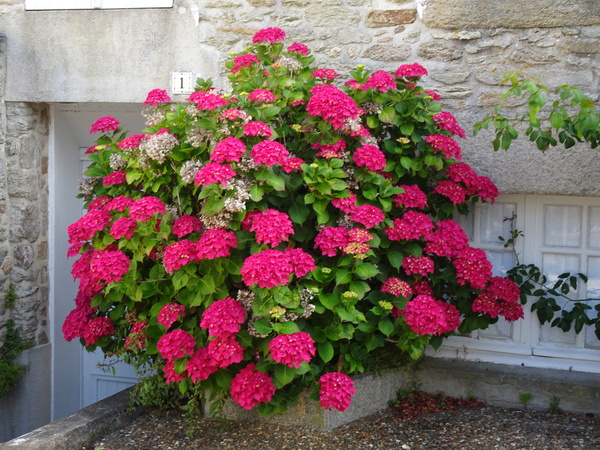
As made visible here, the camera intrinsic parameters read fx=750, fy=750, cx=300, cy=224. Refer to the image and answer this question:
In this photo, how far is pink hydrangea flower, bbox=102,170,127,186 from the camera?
402 centimetres

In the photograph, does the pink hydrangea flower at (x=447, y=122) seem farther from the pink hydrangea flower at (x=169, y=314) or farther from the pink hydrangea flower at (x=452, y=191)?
the pink hydrangea flower at (x=169, y=314)

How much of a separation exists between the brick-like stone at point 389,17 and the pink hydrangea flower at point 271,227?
1.74 meters

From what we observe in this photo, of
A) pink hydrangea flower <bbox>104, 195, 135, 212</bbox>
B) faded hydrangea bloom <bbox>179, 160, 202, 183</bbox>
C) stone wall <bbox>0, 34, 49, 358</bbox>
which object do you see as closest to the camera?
faded hydrangea bloom <bbox>179, 160, 202, 183</bbox>

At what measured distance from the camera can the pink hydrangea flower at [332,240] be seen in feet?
11.6

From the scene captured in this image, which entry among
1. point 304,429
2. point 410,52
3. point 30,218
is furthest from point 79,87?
point 304,429

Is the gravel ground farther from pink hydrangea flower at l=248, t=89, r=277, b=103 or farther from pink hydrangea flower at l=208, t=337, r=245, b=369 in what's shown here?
pink hydrangea flower at l=248, t=89, r=277, b=103

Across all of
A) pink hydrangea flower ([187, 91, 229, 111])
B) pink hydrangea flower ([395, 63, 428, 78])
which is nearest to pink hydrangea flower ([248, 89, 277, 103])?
pink hydrangea flower ([187, 91, 229, 111])

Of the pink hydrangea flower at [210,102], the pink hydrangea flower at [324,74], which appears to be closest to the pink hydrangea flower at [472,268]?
the pink hydrangea flower at [324,74]

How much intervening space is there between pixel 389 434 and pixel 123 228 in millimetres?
1741

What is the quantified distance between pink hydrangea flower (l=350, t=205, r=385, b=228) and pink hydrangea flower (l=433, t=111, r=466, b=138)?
0.75 metres

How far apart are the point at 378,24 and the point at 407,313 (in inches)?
72.5

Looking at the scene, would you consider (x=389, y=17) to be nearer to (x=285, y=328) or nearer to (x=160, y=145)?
(x=160, y=145)

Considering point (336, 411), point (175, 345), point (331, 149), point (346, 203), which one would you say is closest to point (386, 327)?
point (336, 411)

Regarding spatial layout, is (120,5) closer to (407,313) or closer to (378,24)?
(378,24)
